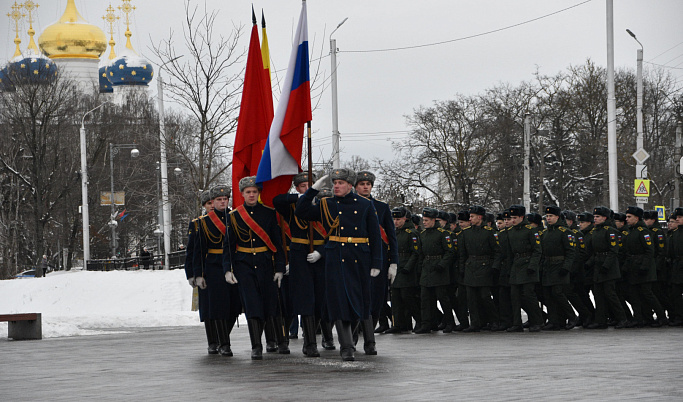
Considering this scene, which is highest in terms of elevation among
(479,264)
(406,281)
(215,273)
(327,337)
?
(215,273)

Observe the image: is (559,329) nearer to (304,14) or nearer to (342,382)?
(304,14)

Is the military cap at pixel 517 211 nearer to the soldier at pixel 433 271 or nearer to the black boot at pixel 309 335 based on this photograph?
the soldier at pixel 433 271

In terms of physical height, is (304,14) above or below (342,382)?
above

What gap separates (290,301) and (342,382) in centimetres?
324

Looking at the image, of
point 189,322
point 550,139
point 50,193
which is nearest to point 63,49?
point 50,193

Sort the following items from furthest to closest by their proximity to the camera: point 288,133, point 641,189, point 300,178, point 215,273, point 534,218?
point 641,189 < point 534,218 < point 300,178 < point 288,133 < point 215,273

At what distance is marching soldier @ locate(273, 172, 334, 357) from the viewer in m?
11.3

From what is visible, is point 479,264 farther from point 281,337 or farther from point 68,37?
point 68,37

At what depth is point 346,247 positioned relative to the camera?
10938 mm

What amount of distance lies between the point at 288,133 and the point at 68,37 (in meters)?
88.9

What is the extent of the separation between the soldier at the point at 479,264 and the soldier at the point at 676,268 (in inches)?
108

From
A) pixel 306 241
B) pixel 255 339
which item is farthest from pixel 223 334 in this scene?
pixel 306 241

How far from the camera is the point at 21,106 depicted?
155 feet

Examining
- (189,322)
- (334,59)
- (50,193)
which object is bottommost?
(189,322)
